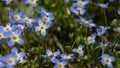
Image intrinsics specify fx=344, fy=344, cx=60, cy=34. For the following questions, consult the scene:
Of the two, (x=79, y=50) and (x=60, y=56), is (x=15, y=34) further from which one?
(x=79, y=50)

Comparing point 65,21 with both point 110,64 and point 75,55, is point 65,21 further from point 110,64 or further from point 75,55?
point 110,64

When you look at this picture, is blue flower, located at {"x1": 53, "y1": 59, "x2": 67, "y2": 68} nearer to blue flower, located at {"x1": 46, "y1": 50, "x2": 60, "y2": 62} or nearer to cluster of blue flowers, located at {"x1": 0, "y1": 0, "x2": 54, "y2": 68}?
blue flower, located at {"x1": 46, "y1": 50, "x2": 60, "y2": 62}

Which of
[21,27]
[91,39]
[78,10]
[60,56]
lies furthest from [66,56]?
[78,10]

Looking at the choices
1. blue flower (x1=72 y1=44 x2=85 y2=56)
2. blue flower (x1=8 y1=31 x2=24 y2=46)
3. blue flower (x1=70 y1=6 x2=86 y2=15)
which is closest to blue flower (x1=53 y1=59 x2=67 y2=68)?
blue flower (x1=72 y1=44 x2=85 y2=56)

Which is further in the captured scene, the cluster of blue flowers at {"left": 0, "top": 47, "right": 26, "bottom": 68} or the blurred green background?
the blurred green background

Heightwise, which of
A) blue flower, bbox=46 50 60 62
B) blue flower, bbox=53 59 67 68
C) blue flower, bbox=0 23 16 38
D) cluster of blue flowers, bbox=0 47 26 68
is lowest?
blue flower, bbox=53 59 67 68

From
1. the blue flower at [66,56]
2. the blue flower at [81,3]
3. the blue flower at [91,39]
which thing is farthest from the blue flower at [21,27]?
the blue flower at [81,3]

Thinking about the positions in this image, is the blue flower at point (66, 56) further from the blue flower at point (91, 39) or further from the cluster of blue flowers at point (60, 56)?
the blue flower at point (91, 39)

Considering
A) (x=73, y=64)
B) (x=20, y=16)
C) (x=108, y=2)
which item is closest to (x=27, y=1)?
(x=20, y=16)
